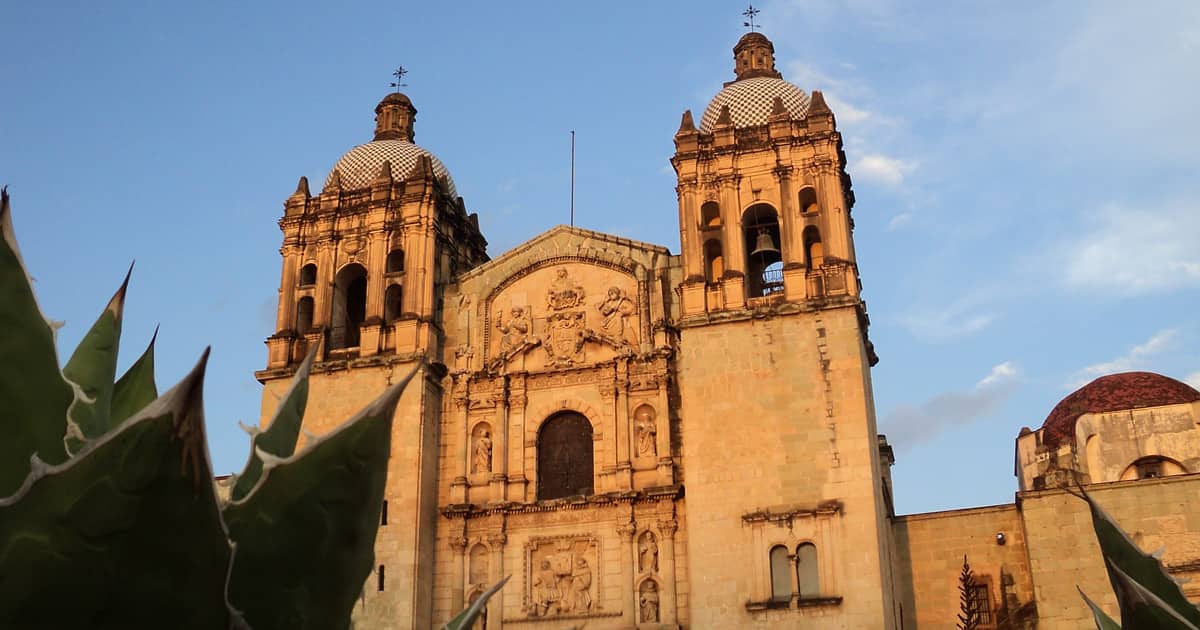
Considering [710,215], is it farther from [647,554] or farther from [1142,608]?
[1142,608]

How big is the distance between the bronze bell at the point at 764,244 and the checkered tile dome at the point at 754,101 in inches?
74.0

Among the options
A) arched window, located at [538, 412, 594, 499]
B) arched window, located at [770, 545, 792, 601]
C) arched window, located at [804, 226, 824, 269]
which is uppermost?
arched window, located at [804, 226, 824, 269]

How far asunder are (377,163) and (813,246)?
8285 mm

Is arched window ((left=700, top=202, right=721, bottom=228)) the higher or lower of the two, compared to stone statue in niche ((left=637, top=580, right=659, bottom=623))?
Result: higher

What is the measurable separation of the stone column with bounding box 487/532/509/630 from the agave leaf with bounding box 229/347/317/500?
1566cm

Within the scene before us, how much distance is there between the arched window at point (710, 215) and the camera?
19.2 meters

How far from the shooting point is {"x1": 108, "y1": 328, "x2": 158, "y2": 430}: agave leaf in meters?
2.69

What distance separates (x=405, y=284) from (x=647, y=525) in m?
5.85

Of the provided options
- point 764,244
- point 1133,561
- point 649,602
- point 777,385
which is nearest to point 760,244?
point 764,244

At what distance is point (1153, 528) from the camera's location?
16.6 metres

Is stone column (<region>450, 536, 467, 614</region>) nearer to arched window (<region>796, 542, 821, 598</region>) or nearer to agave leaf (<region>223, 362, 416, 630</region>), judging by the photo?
arched window (<region>796, 542, 821, 598</region>)

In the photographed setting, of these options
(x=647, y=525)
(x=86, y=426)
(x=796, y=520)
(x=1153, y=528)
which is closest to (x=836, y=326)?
(x=796, y=520)

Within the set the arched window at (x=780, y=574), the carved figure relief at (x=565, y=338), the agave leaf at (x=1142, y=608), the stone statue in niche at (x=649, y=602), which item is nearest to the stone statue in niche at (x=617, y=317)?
the carved figure relief at (x=565, y=338)

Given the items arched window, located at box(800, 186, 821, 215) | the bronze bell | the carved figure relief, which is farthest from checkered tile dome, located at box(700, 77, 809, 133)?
the carved figure relief
